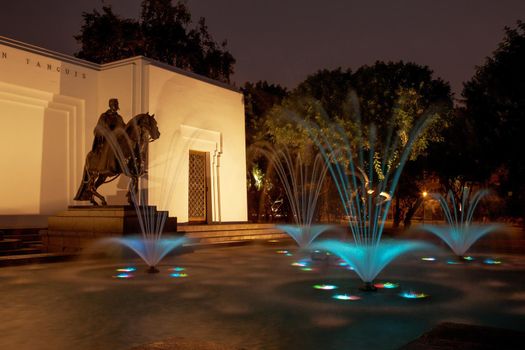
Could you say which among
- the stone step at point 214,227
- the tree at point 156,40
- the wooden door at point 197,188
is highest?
the tree at point 156,40

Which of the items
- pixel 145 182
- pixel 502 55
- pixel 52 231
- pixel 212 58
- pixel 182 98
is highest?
pixel 212 58

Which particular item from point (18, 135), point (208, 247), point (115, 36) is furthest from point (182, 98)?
point (115, 36)

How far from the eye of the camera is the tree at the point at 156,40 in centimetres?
2770

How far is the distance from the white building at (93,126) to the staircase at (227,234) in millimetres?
2220

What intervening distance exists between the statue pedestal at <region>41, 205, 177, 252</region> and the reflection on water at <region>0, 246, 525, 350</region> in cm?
235

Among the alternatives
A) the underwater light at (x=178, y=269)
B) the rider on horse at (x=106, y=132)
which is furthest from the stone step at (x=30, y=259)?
the underwater light at (x=178, y=269)

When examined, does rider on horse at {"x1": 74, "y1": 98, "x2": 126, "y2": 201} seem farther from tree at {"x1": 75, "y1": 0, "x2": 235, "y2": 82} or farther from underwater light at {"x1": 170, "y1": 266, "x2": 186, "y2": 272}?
tree at {"x1": 75, "y1": 0, "x2": 235, "y2": 82}

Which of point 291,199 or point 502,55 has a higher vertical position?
point 502,55

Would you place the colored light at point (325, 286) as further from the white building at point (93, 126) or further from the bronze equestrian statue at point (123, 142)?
the white building at point (93, 126)

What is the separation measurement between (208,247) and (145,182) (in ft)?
13.6

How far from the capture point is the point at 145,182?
16219 mm

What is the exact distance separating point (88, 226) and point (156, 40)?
19.0 meters

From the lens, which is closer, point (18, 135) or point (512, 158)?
point (18, 135)

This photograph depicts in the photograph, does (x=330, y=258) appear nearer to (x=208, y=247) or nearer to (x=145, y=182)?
(x=208, y=247)
